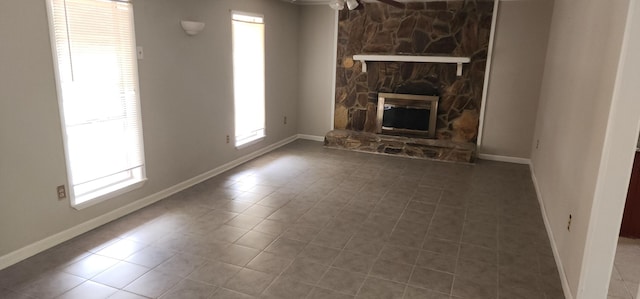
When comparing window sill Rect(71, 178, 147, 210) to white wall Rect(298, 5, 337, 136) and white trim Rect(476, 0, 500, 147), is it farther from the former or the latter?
white trim Rect(476, 0, 500, 147)

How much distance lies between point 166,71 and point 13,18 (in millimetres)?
1432

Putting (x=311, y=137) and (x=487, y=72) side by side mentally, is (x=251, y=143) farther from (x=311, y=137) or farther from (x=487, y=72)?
(x=487, y=72)

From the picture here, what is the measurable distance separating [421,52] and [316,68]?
1704 millimetres

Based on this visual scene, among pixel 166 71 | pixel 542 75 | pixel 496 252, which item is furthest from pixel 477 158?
pixel 166 71

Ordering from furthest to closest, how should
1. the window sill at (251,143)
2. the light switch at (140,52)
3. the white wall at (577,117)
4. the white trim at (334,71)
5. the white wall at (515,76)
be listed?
1. the white trim at (334,71)
2. the window sill at (251,143)
3. the white wall at (515,76)
4. the light switch at (140,52)
5. the white wall at (577,117)

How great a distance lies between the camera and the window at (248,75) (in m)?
5.10

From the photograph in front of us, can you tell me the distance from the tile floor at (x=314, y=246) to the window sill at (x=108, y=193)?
0.75 ft

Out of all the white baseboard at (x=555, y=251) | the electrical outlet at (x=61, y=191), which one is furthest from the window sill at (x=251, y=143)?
the white baseboard at (x=555, y=251)

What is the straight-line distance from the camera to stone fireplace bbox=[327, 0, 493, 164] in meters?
5.65

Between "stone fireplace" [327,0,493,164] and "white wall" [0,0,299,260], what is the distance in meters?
1.01

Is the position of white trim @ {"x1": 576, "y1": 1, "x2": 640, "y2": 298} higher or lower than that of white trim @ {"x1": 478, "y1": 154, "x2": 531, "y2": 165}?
higher

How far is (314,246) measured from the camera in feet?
10.2

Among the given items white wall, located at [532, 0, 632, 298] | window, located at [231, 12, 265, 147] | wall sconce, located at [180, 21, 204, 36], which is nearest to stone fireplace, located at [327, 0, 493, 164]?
window, located at [231, 12, 265, 147]

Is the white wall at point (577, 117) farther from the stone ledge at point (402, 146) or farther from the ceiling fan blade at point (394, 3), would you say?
the ceiling fan blade at point (394, 3)
